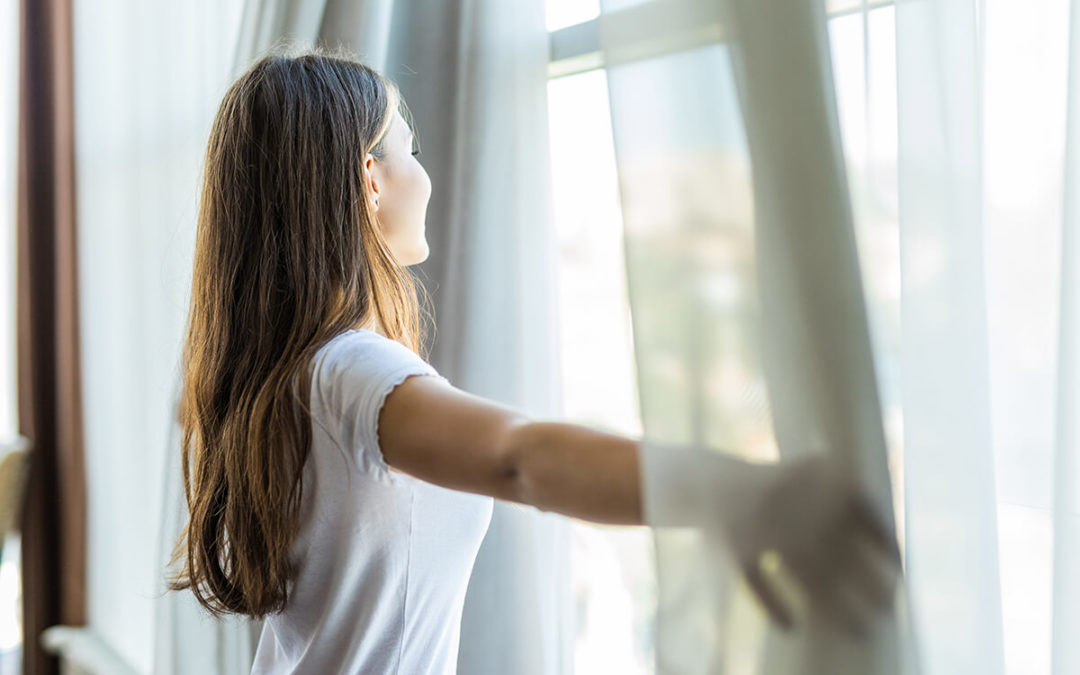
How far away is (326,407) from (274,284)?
19 centimetres

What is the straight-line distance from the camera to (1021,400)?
1.99 feet

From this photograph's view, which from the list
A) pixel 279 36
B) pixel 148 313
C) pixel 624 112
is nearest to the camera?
pixel 624 112

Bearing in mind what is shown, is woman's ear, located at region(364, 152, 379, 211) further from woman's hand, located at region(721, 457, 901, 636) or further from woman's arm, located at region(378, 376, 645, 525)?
woman's hand, located at region(721, 457, 901, 636)

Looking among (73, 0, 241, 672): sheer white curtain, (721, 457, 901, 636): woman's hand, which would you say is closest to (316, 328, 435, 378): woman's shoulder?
(721, 457, 901, 636): woman's hand

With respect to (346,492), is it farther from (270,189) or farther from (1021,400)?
(1021,400)

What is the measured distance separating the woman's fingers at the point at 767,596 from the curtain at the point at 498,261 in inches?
21.2

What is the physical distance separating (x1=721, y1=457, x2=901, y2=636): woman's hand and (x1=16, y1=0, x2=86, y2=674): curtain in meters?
2.39

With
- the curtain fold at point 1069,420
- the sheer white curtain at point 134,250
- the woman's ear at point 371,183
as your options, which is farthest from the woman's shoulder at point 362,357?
the sheer white curtain at point 134,250

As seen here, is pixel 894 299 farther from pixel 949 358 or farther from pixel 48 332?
pixel 48 332

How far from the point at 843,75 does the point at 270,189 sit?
588 mm

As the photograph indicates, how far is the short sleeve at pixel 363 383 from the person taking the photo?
2.46ft

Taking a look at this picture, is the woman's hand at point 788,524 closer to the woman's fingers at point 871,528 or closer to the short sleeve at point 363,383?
the woman's fingers at point 871,528

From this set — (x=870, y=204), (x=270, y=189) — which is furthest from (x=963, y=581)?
(x=270, y=189)

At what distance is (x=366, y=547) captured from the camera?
860 mm
